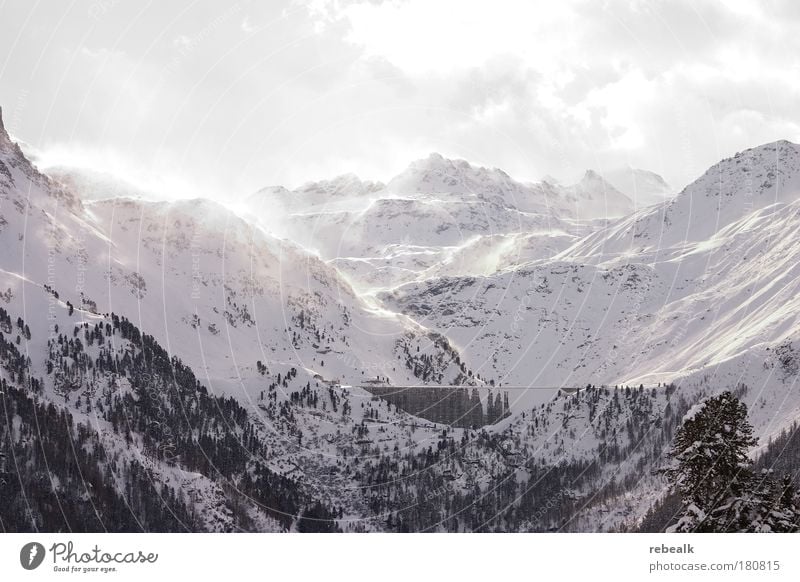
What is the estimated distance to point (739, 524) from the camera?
226 feet
